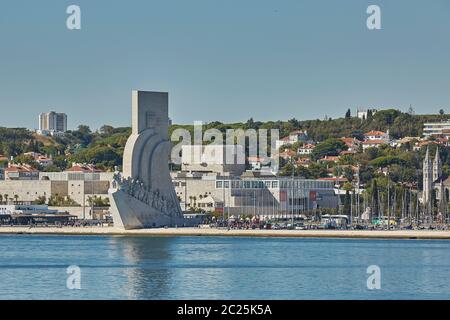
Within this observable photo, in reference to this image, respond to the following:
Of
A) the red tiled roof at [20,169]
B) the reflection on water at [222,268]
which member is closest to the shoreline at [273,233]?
the reflection on water at [222,268]

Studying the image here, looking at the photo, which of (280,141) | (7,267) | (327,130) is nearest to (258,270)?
(7,267)

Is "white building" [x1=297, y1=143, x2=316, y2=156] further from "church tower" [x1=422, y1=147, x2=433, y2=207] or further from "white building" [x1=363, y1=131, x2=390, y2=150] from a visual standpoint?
"church tower" [x1=422, y1=147, x2=433, y2=207]

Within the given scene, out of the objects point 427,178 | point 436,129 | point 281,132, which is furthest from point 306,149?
point 427,178

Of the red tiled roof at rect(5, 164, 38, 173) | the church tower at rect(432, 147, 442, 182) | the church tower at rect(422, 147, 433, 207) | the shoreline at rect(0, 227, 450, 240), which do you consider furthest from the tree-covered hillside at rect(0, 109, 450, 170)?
the shoreline at rect(0, 227, 450, 240)

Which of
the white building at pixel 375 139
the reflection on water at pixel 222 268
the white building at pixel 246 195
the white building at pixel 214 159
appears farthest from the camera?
the white building at pixel 375 139

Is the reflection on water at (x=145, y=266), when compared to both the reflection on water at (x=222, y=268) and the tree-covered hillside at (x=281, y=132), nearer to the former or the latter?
the reflection on water at (x=222, y=268)

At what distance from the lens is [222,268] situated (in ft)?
167

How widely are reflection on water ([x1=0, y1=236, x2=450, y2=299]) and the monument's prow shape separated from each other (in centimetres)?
496

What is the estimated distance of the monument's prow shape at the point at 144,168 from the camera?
258 ft

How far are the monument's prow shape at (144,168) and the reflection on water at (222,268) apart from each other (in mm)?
4957

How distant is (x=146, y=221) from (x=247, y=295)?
3954 cm

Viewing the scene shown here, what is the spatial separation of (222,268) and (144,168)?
96.5 feet

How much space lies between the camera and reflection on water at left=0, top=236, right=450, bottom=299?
41.3 meters
